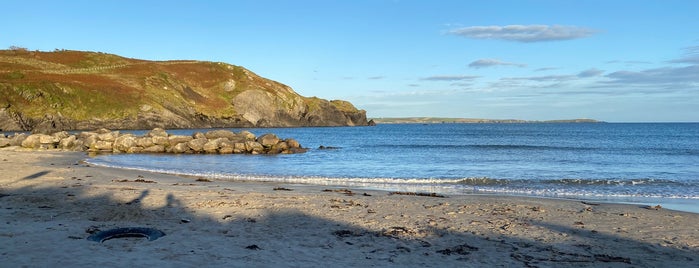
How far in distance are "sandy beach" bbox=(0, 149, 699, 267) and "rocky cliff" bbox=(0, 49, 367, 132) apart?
64.2m

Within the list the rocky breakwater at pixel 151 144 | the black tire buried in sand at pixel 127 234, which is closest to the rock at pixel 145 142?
the rocky breakwater at pixel 151 144

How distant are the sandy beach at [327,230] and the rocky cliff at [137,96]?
6418cm

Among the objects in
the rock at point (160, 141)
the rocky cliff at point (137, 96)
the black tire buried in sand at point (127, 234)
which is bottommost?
the black tire buried in sand at point (127, 234)

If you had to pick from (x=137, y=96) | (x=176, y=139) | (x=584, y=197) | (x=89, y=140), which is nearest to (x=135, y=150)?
(x=176, y=139)

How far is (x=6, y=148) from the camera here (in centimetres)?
3703

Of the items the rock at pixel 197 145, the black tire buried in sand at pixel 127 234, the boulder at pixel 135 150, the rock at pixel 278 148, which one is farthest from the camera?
the rock at pixel 278 148

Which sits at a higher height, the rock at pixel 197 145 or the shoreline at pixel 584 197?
the rock at pixel 197 145

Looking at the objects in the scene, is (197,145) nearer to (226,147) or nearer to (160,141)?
(226,147)

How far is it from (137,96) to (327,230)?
293 feet

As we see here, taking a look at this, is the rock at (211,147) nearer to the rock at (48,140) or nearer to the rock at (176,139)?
the rock at (176,139)

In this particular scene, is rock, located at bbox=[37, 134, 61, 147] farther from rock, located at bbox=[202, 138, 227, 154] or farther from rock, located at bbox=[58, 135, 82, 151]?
rock, located at bbox=[202, 138, 227, 154]

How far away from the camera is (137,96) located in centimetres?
8956

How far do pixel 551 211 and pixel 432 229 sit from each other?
4612 mm

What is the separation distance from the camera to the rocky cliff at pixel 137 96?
7312cm
